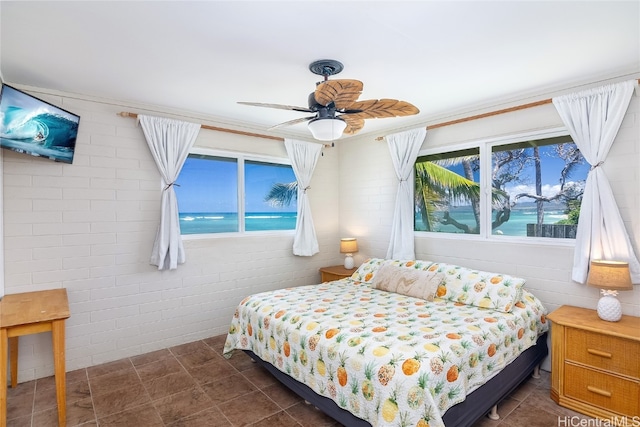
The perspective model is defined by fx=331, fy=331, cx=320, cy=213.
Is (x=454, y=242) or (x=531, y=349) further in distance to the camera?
(x=454, y=242)

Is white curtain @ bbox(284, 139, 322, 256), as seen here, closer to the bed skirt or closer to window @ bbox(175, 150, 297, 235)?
window @ bbox(175, 150, 297, 235)

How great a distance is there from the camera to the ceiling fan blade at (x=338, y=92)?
1.87m

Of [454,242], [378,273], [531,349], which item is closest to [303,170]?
[378,273]

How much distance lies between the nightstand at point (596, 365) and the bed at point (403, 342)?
9.2 inches

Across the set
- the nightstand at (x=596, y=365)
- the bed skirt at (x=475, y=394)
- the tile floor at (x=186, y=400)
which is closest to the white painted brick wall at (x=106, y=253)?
the tile floor at (x=186, y=400)

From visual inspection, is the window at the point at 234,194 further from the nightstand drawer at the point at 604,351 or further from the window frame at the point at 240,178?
the nightstand drawer at the point at 604,351

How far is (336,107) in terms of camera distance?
225 centimetres

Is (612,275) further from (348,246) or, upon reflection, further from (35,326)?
(35,326)

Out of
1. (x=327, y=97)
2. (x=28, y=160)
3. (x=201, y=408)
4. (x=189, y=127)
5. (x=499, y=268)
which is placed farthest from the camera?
(x=189, y=127)

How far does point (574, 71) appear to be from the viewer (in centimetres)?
259

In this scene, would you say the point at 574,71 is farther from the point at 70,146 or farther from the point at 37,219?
the point at 37,219

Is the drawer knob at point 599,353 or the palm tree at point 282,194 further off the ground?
the palm tree at point 282,194

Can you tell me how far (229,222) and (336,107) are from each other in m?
2.24

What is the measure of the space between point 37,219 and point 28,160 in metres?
0.50
